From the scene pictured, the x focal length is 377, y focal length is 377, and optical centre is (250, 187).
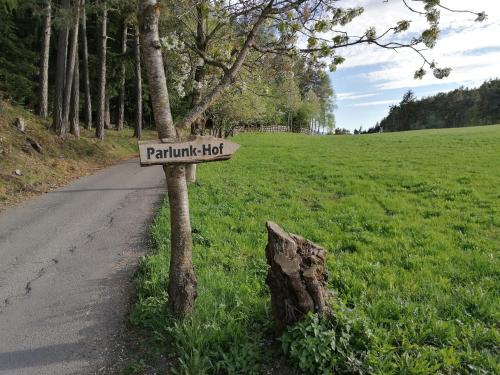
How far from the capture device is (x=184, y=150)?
12.0 ft

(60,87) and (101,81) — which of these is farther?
(101,81)

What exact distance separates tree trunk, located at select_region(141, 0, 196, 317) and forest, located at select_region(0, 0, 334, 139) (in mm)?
941

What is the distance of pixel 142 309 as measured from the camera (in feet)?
13.8

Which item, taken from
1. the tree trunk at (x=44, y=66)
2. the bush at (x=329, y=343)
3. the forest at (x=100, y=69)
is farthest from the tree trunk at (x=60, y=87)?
the bush at (x=329, y=343)

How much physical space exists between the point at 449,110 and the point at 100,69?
79914mm

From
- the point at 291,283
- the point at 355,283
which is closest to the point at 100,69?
the point at 355,283

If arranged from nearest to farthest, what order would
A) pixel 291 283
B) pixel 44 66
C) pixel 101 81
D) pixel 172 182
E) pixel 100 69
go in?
pixel 291 283 < pixel 172 182 < pixel 44 66 < pixel 100 69 < pixel 101 81

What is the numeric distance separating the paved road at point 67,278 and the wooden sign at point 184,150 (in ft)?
6.46

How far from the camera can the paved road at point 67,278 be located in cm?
377

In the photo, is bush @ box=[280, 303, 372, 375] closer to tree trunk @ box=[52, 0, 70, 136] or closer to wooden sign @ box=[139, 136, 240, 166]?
wooden sign @ box=[139, 136, 240, 166]

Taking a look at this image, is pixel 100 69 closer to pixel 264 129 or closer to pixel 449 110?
pixel 264 129

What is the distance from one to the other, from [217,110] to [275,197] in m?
19.9

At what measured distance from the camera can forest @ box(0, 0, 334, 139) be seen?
6559 mm

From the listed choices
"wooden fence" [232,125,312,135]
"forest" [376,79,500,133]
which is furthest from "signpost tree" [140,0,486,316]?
"forest" [376,79,500,133]
